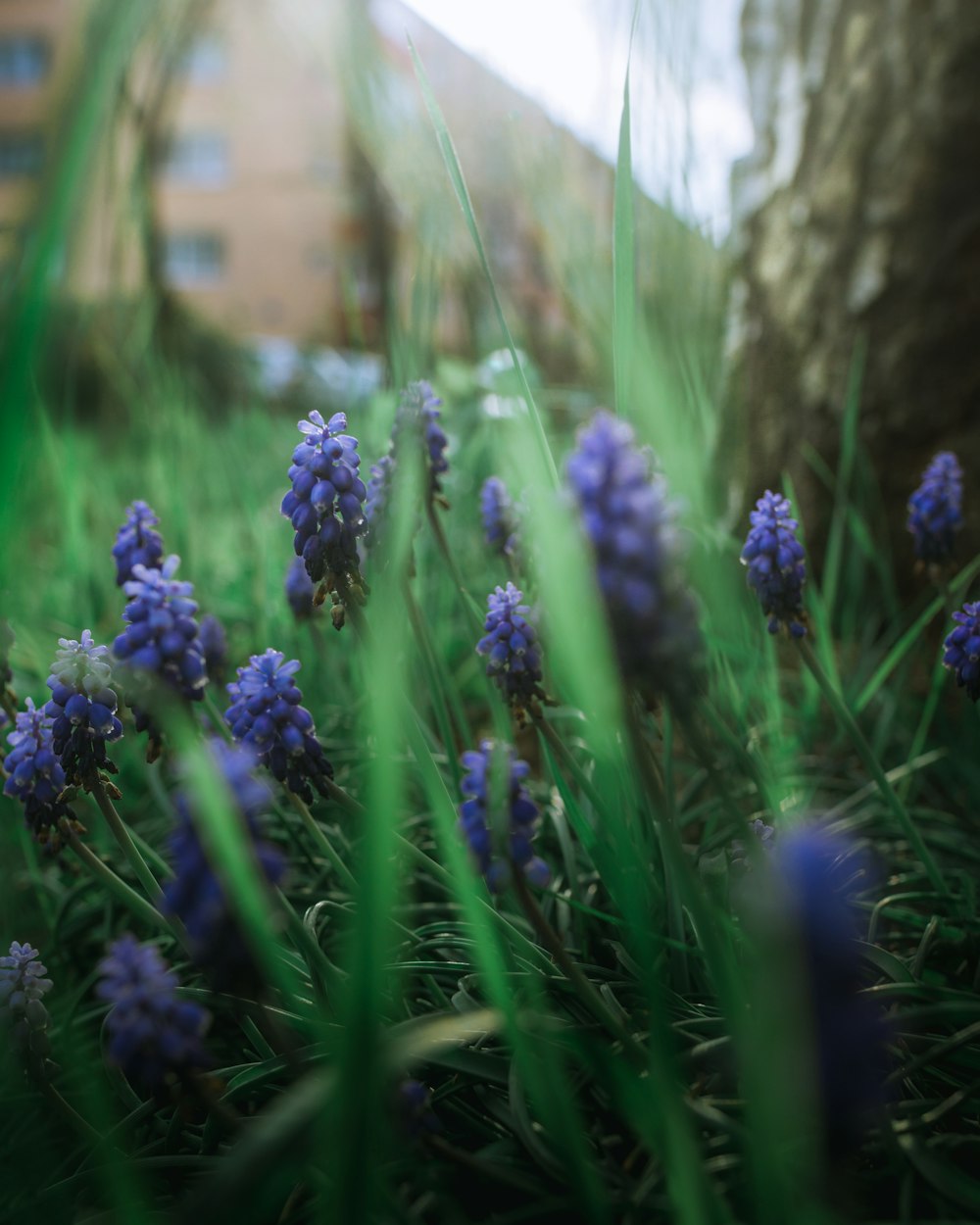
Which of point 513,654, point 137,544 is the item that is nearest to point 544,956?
point 513,654

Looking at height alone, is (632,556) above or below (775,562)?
below

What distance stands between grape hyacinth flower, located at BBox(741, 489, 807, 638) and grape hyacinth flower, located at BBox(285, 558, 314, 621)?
966 mm

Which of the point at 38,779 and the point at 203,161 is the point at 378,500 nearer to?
the point at 38,779

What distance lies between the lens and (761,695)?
81.7 inches

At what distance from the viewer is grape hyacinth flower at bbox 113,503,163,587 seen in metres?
1.72

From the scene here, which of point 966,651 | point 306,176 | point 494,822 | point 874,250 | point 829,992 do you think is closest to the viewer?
point 829,992

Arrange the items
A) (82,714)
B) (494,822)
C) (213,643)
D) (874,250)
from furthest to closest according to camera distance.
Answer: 1. (874,250)
2. (213,643)
3. (82,714)
4. (494,822)

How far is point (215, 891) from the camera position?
0.84 m

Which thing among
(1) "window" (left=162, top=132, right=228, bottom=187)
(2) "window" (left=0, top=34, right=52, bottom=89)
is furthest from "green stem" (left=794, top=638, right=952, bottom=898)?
(2) "window" (left=0, top=34, right=52, bottom=89)

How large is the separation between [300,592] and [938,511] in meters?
1.25

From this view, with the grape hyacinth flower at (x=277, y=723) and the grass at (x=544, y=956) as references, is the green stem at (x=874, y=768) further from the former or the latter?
the grape hyacinth flower at (x=277, y=723)

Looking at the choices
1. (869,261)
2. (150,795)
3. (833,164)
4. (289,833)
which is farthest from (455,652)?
(833,164)

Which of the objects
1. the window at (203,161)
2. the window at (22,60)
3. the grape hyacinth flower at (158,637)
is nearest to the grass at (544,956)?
the grape hyacinth flower at (158,637)

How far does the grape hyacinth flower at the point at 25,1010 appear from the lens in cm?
115
